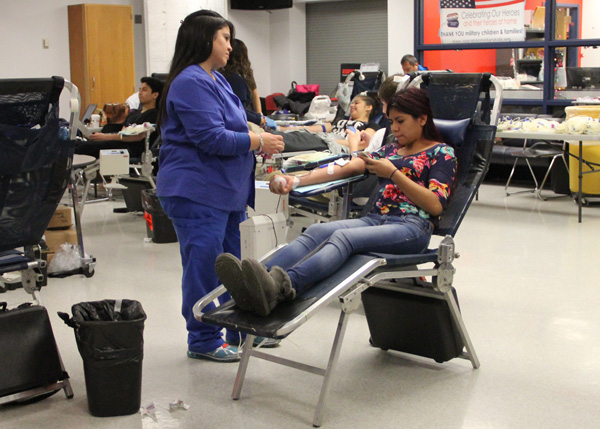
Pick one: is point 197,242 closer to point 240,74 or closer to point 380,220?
point 380,220

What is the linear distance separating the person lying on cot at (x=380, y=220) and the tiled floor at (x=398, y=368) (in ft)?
1.53

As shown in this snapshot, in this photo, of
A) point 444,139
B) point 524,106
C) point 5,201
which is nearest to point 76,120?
point 5,201

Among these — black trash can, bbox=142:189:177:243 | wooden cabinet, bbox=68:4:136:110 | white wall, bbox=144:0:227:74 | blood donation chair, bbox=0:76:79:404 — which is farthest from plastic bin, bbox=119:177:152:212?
white wall, bbox=144:0:227:74

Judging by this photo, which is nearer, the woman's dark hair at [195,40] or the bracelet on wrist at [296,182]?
the woman's dark hair at [195,40]

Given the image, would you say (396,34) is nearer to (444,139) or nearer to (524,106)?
(524,106)

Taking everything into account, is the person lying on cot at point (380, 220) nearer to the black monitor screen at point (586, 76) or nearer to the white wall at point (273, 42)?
the black monitor screen at point (586, 76)

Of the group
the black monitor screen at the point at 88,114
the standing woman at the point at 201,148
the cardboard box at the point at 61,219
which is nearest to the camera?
the standing woman at the point at 201,148

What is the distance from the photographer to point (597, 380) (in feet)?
9.36

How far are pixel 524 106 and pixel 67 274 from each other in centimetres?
545

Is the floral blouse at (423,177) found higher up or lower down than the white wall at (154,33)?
lower down

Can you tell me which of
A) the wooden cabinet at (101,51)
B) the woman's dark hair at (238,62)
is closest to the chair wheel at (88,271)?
the woman's dark hair at (238,62)

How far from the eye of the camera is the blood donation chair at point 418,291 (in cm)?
248

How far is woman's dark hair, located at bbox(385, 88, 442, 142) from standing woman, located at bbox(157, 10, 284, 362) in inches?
20.4

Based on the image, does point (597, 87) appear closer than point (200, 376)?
No
